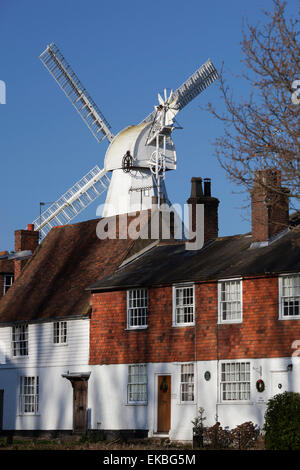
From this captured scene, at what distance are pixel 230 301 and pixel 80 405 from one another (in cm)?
1005

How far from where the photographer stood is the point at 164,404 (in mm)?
42969

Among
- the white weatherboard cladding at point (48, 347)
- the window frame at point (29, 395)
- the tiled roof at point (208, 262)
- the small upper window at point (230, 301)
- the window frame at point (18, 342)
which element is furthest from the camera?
the window frame at point (18, 342)

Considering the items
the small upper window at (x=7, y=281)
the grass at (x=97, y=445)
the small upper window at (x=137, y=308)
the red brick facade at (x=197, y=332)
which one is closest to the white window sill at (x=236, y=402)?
the red brick facade at (x=197, y=332)

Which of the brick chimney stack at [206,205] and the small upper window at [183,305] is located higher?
the brick chimney stack at [206,205]

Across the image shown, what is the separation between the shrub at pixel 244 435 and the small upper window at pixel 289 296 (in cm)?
457

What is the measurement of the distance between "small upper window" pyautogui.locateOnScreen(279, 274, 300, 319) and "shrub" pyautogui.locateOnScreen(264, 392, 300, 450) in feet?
19.8

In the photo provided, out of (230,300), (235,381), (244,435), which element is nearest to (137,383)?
(235,381)

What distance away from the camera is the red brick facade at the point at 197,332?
3953 centimetres

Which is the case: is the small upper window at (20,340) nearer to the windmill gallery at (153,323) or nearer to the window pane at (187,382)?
the windmill gallery at (153,323)

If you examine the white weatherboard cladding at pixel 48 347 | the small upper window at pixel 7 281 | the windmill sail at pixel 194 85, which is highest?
the windmill sail at pixel 194 85

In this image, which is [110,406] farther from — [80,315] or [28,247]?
[28,247]

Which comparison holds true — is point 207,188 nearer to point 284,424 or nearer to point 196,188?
point 196,188

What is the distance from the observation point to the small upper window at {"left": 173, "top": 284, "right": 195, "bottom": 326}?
4281 cm

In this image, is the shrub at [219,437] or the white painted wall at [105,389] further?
the white painted wall at [105,389]
